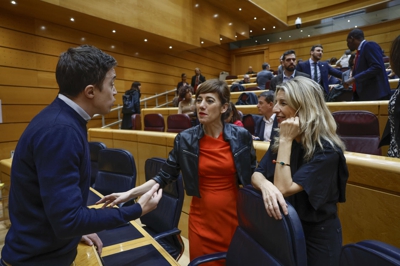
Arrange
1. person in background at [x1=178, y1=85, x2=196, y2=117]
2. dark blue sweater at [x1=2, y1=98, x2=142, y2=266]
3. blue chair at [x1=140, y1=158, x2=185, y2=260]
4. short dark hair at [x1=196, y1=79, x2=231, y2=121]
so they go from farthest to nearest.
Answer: person in background at [x1=178, y1=85, x2=196, y2=117] < blue chair at [x1=140, y1=158, x2=185, y2=260] < short dark hair at [x1=196, y1=79, x2=231, y2=121] < dark blue sweater at [x1=2, y1=98, x2=142, y2=266]

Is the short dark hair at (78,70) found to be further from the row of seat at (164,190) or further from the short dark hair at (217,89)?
the row of seat at (164,190)

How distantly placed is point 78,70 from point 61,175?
0.35 metres

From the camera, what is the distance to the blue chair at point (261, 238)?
32.8 inches

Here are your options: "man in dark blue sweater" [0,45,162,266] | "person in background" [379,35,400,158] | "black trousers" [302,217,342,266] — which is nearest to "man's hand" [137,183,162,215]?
"man in dark blue sweater" [0,45,162,266]

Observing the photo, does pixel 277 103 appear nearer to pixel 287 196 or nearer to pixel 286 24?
pixel 287 196

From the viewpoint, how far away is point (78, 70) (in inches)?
36.1

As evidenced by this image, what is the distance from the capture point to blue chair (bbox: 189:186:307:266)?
2.74 ft

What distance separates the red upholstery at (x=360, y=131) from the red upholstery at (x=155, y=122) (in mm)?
3262

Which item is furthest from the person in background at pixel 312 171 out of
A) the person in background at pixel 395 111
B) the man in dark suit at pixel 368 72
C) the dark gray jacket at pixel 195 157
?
the man in dark suit at pixel 368 72

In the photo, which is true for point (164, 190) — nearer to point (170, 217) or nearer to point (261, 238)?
point (170, 217)

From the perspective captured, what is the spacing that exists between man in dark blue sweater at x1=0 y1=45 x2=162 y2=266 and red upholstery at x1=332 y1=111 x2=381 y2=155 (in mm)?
2008

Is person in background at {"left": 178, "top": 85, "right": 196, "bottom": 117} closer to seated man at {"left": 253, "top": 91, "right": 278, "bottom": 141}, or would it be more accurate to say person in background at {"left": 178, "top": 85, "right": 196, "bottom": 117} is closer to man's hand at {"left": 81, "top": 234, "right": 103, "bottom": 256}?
seated man at {"left": 253, "top": 91, "right": 278, "bottom": 141}

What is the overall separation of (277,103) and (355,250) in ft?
2.54

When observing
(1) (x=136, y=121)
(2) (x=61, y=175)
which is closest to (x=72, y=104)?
(2) (x=61, y=175)
